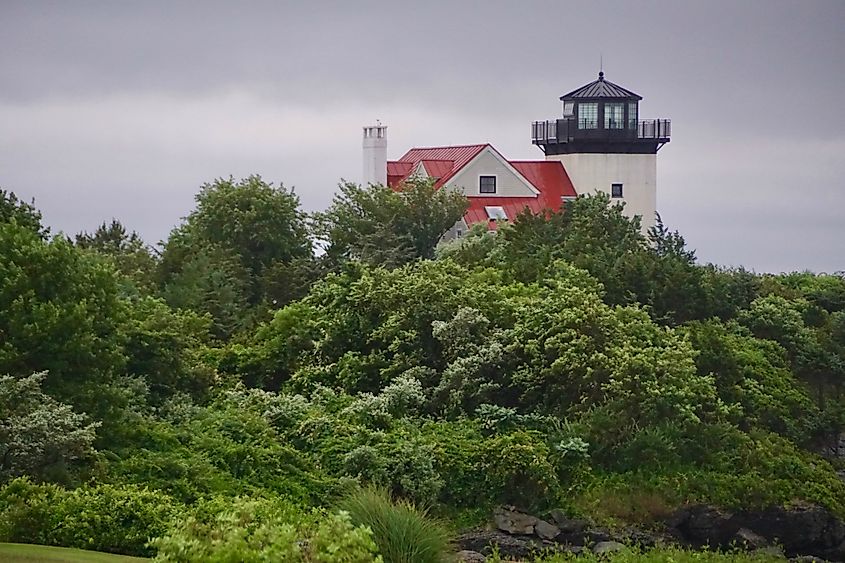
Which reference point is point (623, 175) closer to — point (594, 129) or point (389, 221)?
point (594, 129)

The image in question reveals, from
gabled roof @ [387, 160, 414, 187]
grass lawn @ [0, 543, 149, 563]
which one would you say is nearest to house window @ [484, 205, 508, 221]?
gabled roof @ [387, 160, 414, 187]

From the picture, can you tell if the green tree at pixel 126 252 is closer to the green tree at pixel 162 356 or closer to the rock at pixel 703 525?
the green tree at pixel 162 356

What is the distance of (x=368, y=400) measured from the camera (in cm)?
2402

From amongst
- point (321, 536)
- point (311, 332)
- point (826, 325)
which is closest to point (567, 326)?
point (311, 332)

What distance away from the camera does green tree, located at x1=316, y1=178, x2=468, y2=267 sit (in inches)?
1535

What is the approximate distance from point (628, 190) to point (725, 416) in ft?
97.2

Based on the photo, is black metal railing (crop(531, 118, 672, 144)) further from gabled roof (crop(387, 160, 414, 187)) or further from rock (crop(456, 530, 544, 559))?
rock (crop(456, 530, 544, 559))

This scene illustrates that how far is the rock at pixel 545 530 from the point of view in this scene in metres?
21.2

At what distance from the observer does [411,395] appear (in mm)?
24672

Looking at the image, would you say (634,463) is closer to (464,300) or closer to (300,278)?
(464,300)

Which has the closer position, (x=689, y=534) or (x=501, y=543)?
(x=501, y=543)

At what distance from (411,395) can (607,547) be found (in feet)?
18.6

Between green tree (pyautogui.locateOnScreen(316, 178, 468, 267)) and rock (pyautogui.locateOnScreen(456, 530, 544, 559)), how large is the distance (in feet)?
55.9

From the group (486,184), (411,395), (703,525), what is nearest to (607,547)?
(703,525)
